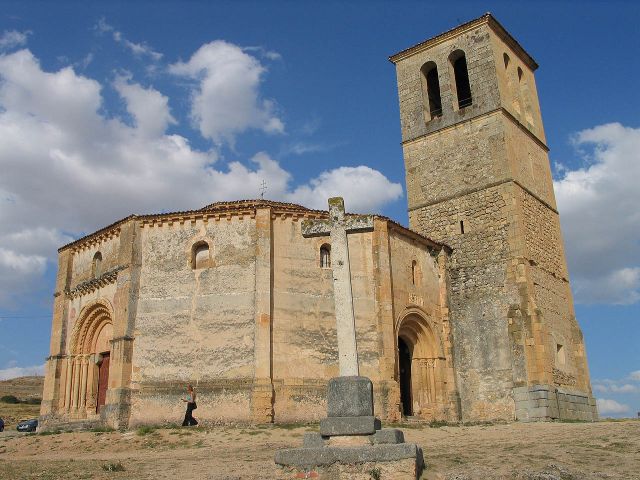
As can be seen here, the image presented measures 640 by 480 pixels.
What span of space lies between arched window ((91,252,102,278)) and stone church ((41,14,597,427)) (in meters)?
0.07

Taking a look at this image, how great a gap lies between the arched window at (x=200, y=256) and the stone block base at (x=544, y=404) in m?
11.3

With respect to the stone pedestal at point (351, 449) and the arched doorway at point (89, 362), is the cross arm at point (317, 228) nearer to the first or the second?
the stone pedestal at point (351, 449)

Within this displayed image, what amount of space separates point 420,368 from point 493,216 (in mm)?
6405

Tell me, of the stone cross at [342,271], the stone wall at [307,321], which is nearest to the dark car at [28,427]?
the stone wall at [307,321]

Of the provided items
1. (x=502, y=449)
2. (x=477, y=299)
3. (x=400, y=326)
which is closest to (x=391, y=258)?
(x=400, y=326)

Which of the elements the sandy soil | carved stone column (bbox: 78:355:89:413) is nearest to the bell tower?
carved stone column (bbox: 78:355:89:413)

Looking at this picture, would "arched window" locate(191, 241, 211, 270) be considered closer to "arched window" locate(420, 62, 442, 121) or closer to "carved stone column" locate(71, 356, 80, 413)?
"carved stone column" locate(71, 356, 80, 413)

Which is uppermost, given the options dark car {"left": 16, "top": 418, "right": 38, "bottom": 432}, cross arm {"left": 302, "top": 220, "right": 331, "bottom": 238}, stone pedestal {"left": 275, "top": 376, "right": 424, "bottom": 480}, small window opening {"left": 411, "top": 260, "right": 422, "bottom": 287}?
small window opening {"left": 411, "top": 260, "right": 422, "bottom": 287}

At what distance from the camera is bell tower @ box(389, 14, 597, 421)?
70.9ft

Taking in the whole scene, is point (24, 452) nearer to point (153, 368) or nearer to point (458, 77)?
point (153, 368)

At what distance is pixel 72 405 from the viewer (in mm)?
21906

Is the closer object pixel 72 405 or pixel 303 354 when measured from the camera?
pixel 303 354

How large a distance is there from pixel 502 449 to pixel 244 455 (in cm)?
524

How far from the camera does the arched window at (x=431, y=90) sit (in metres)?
27.4
